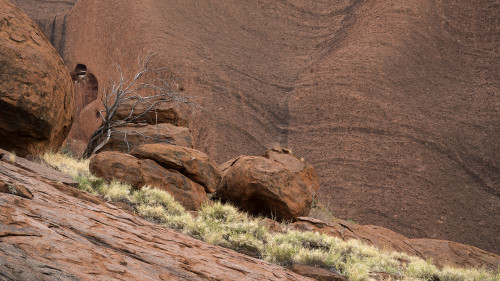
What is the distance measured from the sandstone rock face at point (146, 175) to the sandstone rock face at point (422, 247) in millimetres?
2878

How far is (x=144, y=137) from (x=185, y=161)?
10.5 ft

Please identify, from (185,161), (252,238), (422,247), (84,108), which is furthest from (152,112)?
(84,108)

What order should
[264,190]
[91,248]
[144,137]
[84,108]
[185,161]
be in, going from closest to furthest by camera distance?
[91,248], [185,161], [264,190], [144,137], [84,108]

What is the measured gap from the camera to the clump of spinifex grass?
6828 millimetres

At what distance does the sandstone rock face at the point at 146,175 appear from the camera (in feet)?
29.7

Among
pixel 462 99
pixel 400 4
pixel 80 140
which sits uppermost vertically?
pixel 400 4

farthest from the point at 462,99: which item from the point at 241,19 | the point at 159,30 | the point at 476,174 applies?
the point at 159,30

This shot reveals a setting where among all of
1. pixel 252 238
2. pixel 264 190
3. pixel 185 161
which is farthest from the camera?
pixel 264 190

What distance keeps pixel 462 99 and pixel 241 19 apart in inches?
615

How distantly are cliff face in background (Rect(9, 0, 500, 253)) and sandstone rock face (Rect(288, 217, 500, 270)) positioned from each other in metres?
7.83

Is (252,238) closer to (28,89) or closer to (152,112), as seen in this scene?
(28,89)

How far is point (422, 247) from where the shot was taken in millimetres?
13469

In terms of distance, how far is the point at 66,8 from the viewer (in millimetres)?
37938

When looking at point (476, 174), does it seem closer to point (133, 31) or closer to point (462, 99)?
point (462, 99)
